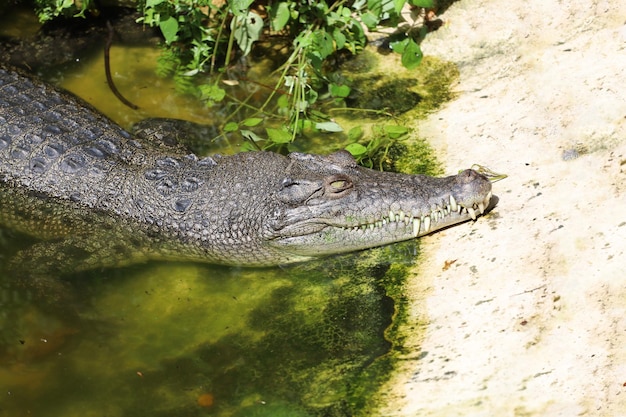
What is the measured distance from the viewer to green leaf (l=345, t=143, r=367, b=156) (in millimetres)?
5188

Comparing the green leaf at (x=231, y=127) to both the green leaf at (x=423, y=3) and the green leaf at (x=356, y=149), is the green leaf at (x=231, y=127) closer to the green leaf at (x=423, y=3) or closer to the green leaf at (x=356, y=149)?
the green leaf at (x=356, y=149)

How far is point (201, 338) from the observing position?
164 inches

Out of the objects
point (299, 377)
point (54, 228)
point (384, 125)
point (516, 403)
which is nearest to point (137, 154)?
point (54, 228)

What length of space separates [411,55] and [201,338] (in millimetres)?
2932

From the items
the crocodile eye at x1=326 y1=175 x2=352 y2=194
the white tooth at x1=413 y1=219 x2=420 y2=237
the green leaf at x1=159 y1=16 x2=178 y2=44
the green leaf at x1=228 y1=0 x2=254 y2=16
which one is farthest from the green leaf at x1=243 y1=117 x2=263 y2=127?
the white tooth at x1=413 y1=219 x2=420 y2=237

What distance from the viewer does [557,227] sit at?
4.08 m

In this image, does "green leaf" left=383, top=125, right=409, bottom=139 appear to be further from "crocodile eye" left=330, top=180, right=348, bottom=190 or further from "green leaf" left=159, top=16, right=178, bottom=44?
"green leaf" left=159, top=16, right=178, bottom=44

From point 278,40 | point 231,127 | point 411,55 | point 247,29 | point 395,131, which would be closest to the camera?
point 395,131

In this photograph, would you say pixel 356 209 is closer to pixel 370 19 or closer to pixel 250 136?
pixel 250 136

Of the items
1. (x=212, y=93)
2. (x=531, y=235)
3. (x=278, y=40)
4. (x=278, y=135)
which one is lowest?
(x=531, y=235)

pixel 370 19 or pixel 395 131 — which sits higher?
pixel 370 19

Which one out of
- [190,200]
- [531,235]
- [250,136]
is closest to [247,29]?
[250,136]

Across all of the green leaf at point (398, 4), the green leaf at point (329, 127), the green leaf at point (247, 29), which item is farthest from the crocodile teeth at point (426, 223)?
the green leaf at point (247, 29)

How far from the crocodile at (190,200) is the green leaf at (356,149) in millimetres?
414
